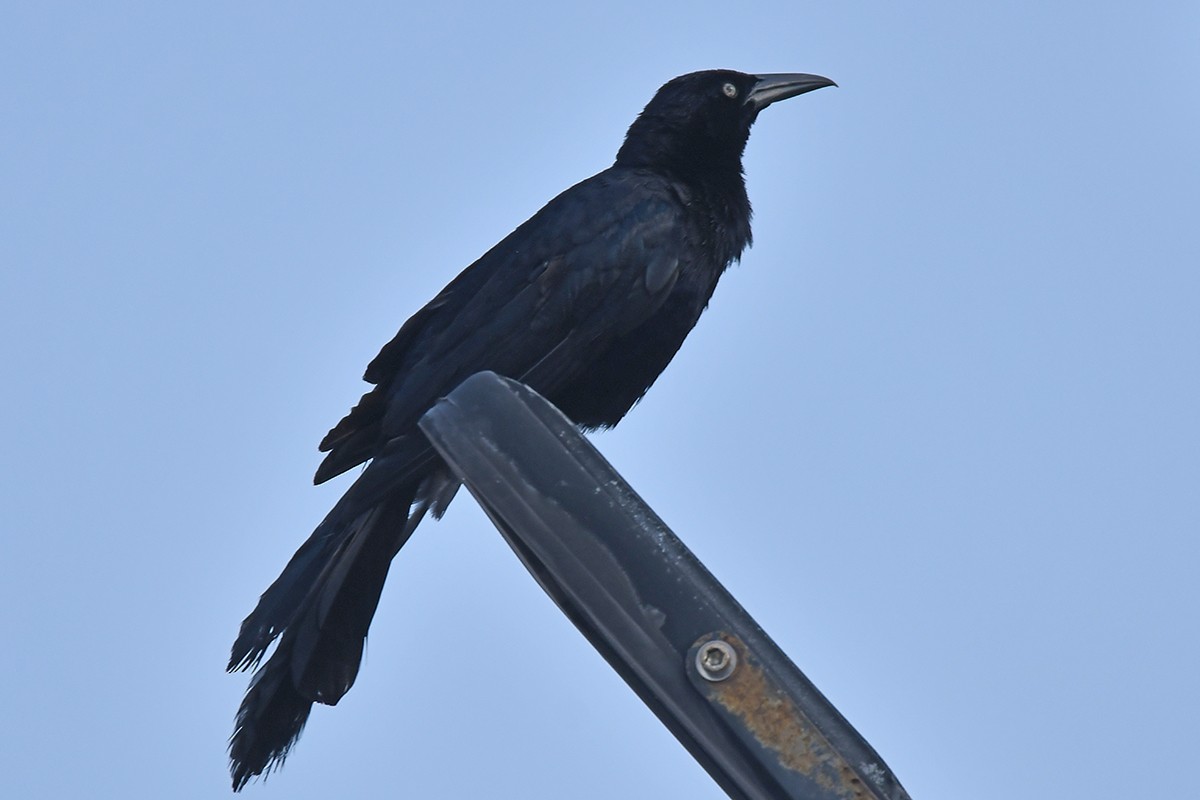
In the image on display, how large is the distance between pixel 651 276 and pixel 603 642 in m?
3.01

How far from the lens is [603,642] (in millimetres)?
1925

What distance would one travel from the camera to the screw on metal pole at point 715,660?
1.82m

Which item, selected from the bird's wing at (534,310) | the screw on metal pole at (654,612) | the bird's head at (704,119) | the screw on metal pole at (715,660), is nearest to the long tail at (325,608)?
the bird's wing at (534,310)

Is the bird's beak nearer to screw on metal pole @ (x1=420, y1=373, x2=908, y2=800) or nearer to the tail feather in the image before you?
the tail feather

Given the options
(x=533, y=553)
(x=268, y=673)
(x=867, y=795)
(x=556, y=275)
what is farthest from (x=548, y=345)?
(x=867, y=795)

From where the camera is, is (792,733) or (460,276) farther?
(460,276)

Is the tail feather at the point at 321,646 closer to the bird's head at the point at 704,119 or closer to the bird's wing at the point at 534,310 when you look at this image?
the bird's wing at the point at 534,310

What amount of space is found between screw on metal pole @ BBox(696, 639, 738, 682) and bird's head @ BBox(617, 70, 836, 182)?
378 centimetres

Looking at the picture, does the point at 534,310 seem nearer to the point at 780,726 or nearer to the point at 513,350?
the point at 513,350

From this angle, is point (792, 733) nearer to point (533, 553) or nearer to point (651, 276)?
point (533, 553)

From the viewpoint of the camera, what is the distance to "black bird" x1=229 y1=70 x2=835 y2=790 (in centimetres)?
416

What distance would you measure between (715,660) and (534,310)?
2975 millimetres

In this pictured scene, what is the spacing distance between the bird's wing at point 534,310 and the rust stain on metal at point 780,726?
2813mm

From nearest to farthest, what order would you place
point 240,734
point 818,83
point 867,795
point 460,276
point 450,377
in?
point 867,795
point 240,734
point 450,377
point 460,276
point 818,83
